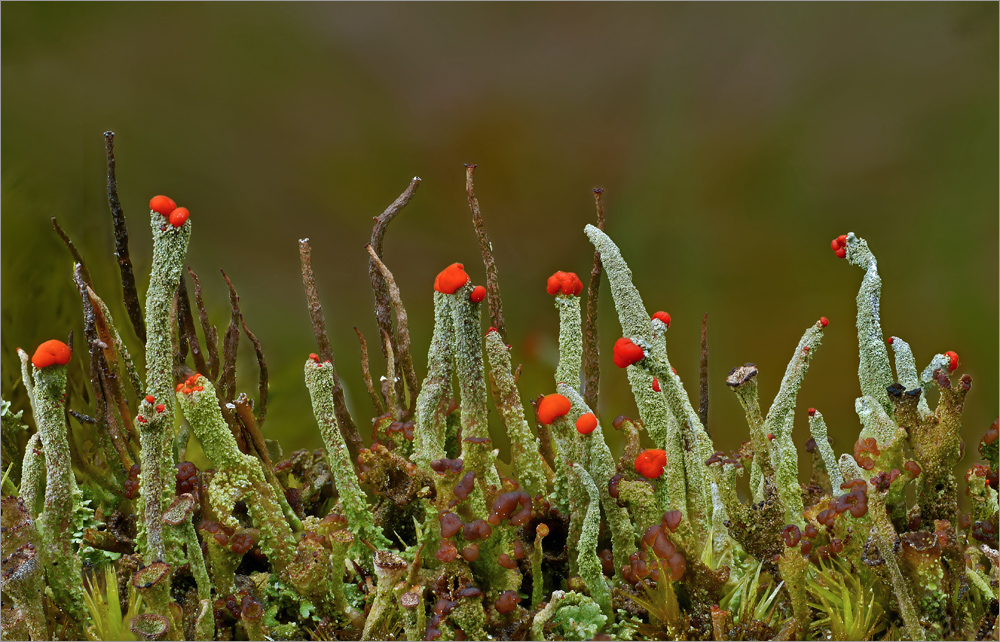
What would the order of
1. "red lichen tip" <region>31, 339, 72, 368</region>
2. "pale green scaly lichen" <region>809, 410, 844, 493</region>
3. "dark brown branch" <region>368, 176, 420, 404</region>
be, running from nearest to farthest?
1. "red lichen tip" <region>31, 339, 72, 368</region>
2. "pale green scaly lichen" <region>809, 410, 844, 493</region>
3. "dark brown branch" <region>368, 176, 420, 404</region>

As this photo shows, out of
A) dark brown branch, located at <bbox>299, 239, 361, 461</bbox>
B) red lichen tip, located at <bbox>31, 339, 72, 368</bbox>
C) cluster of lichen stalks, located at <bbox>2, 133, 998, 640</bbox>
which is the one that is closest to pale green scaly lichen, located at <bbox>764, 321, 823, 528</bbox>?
cluster of lichen stalks, located at <bbox>2, 133, 998, 640</bbox>

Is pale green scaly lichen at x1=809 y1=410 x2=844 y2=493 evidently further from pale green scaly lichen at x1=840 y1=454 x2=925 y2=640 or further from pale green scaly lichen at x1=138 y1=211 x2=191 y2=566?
pale green scaly lichen at x1=138 y1=211 x2=191 y2=566

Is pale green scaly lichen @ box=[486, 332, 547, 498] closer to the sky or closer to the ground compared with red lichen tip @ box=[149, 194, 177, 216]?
closer to the ground

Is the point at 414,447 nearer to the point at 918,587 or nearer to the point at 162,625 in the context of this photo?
the point at 162,625

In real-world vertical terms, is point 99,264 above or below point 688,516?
above

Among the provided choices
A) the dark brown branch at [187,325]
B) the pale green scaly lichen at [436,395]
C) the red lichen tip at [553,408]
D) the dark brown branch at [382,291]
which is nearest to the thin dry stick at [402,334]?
the dark brown branch at [382,291]

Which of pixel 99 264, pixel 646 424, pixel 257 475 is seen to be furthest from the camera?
pixel 99 264

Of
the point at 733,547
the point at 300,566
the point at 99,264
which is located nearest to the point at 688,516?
the point at 733,547
